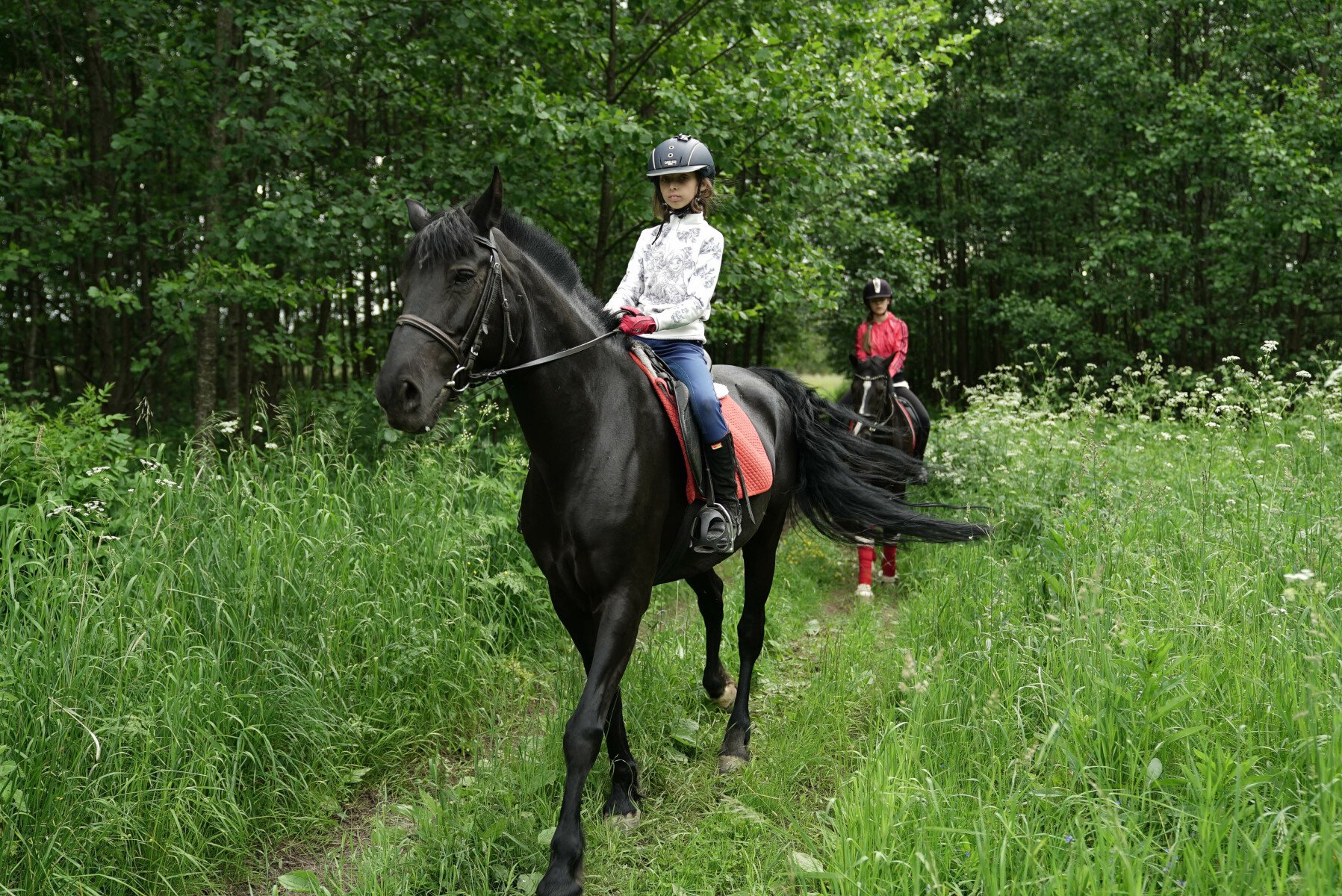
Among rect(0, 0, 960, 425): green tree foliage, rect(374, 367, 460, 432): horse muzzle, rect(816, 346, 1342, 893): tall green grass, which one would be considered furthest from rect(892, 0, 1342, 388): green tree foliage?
rect(374, 367, 460, 432): horse muzzle

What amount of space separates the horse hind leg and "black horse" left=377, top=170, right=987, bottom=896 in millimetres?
463

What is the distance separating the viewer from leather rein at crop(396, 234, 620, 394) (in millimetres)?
2771

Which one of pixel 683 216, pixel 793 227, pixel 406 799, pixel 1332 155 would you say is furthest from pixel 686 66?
pixel 1332 155

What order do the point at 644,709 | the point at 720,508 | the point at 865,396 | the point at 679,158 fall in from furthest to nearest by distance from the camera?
the point at 865,396 < the point at 644,709 < the point at 679,158 < the point at 720,508

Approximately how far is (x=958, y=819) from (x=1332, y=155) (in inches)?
627

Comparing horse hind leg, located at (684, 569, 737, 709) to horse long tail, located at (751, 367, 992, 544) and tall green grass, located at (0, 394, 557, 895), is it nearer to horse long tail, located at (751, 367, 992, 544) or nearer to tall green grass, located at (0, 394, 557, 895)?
horse long tail, located at (751, 367, 992, 544)

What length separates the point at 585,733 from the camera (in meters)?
3.06

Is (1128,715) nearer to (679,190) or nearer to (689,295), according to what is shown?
(689,295)

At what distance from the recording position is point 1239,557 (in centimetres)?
430

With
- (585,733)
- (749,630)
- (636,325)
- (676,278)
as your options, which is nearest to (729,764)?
(749,630)

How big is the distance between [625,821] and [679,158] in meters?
3.05

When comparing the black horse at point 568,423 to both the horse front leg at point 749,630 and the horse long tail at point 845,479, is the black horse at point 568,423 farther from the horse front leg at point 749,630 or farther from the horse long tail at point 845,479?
the horse long tail at point 845,479

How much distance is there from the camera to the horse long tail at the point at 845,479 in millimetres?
4891

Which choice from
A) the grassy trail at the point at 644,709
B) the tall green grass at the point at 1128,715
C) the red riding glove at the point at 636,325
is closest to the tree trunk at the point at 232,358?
the grassy trail at the point at 644,709
